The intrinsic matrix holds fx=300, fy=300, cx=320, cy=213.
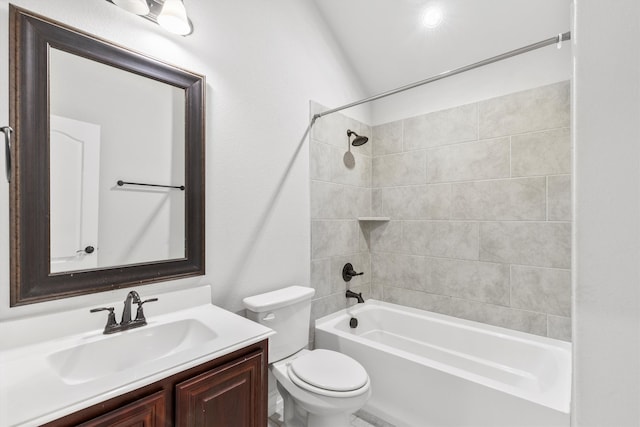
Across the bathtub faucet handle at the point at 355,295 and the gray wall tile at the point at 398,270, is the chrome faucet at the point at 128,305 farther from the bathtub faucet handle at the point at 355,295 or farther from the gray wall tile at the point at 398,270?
the gray wall tile at the point at 398,270

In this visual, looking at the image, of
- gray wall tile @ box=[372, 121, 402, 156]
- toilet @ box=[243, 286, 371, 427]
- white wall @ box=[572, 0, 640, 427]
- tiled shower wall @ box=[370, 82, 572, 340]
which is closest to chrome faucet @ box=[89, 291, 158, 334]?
toilet @ box=[243, 286, 371, 427]

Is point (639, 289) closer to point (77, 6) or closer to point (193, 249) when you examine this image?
point (193, 249)

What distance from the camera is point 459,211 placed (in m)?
2.30

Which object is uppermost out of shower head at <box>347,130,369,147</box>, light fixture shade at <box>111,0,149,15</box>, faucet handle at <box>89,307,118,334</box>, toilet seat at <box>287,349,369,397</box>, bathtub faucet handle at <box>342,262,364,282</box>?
light fixture shade at <box>111,0,149,15</box>

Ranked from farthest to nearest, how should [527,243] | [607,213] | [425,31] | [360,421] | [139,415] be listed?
[425,31], [527,243], [360,421], [139,415], [607,213]

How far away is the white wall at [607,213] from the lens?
15 cm

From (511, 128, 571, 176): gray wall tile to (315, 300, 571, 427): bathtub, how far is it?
109 centimetres

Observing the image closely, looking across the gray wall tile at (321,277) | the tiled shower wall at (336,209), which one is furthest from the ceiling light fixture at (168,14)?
the gray wall tile at (321,277)

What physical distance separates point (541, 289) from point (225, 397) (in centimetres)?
199

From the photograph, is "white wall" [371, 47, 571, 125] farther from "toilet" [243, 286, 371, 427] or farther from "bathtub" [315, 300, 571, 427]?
"toilet" [243, 286, 371, 427]

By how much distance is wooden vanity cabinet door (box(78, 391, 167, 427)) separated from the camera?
838mm

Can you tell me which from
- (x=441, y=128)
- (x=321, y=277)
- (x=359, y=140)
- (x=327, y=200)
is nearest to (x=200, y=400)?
(x=321, y=277)

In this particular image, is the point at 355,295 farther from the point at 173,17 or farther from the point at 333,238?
the point at 173,17

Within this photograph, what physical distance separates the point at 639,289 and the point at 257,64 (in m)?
2.05
